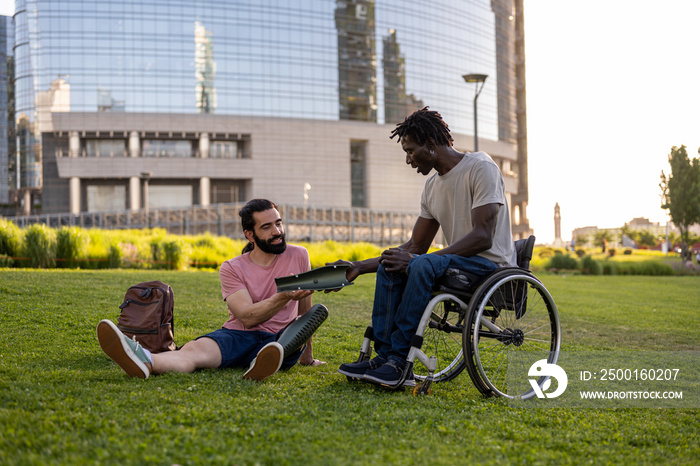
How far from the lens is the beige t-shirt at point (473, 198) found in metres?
3.92

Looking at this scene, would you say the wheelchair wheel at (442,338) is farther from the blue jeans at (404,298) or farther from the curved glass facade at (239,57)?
the curved glass facade at (239,57)

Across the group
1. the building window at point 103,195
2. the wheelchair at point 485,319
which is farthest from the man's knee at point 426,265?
the building window at point 103,195

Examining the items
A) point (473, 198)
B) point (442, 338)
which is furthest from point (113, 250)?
point (473, 198)

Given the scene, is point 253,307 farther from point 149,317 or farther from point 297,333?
point 149,317

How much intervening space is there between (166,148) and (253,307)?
6203 cm

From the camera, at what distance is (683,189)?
1757 inches

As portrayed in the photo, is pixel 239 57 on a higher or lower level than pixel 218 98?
higher

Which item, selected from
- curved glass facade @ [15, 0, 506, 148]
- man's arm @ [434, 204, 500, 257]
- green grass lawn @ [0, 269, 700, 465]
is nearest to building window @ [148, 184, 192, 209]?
curved glass facade @ [15, 0, 506, 148]

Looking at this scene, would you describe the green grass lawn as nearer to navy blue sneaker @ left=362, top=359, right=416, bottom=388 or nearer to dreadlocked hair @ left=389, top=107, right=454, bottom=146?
navy blue sneaker @ left=362, top=359, right=416, bottom=388

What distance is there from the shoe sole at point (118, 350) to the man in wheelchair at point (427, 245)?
121cm

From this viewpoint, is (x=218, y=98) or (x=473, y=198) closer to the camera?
(x=473, y=198)

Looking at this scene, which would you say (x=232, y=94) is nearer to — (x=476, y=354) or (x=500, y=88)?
(x=500, y=88)

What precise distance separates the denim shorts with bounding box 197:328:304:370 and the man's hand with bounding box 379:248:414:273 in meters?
1.06

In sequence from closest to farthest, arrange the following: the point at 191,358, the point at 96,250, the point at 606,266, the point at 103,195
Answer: the point at 191,358, the point at 96,250, the point at 606,266, the point at 103,195
